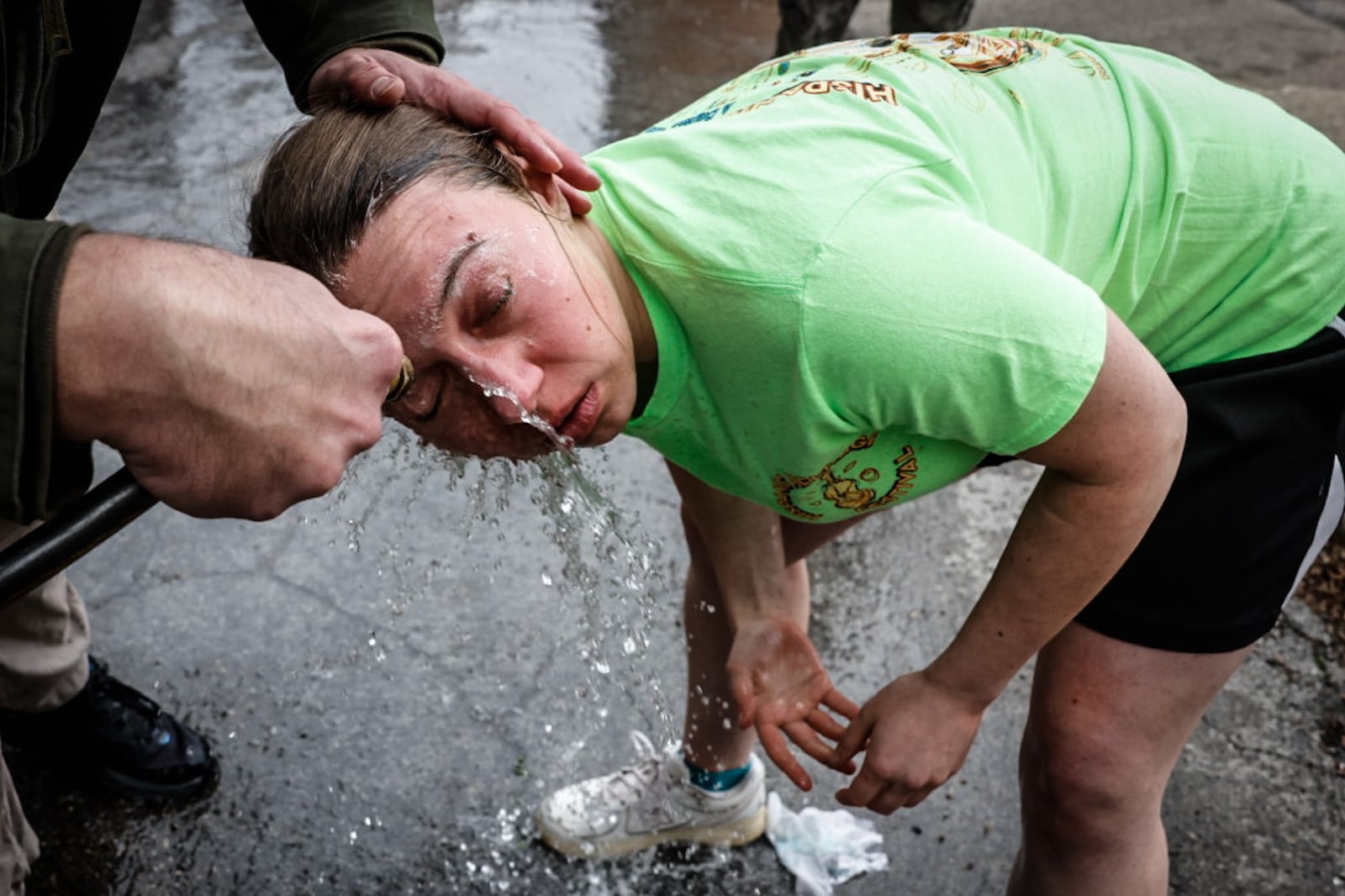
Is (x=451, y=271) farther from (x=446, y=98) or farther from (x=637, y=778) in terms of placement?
(x=637, y=778)

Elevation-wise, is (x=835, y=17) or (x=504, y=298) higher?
(x=504, y=298)

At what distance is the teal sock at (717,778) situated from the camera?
2.38 metres

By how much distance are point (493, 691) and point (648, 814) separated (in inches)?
18.4

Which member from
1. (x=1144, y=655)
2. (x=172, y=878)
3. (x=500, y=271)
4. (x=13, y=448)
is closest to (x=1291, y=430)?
(x=1144, y=655)

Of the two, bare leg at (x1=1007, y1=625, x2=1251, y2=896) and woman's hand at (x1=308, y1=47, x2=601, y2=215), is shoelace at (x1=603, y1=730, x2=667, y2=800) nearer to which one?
bare leg at (x1=1007, y1=625, x2=1251, y2=896)

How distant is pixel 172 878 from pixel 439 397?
4.28 feet

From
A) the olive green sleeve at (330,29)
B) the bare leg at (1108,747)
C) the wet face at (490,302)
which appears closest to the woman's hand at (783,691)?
the bare leg at (1108,747)

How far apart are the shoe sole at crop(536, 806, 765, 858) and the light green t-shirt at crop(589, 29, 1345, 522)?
89 cm

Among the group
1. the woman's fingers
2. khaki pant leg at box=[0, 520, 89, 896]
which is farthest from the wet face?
khaki pant leg at box=[0, 520, 89, 896]

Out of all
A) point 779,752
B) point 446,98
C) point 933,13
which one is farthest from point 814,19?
point 779,752

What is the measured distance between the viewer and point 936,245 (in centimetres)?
134

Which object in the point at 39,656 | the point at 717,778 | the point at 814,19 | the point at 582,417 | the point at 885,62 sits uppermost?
the point at 885,62

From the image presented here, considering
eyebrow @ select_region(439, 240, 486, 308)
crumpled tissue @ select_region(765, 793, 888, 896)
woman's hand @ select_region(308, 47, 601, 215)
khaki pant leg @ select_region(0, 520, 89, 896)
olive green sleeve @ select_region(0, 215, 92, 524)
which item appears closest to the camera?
olive green sleeve @ select_region(0, 215, 92, 524)

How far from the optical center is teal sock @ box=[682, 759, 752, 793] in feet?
7.79
